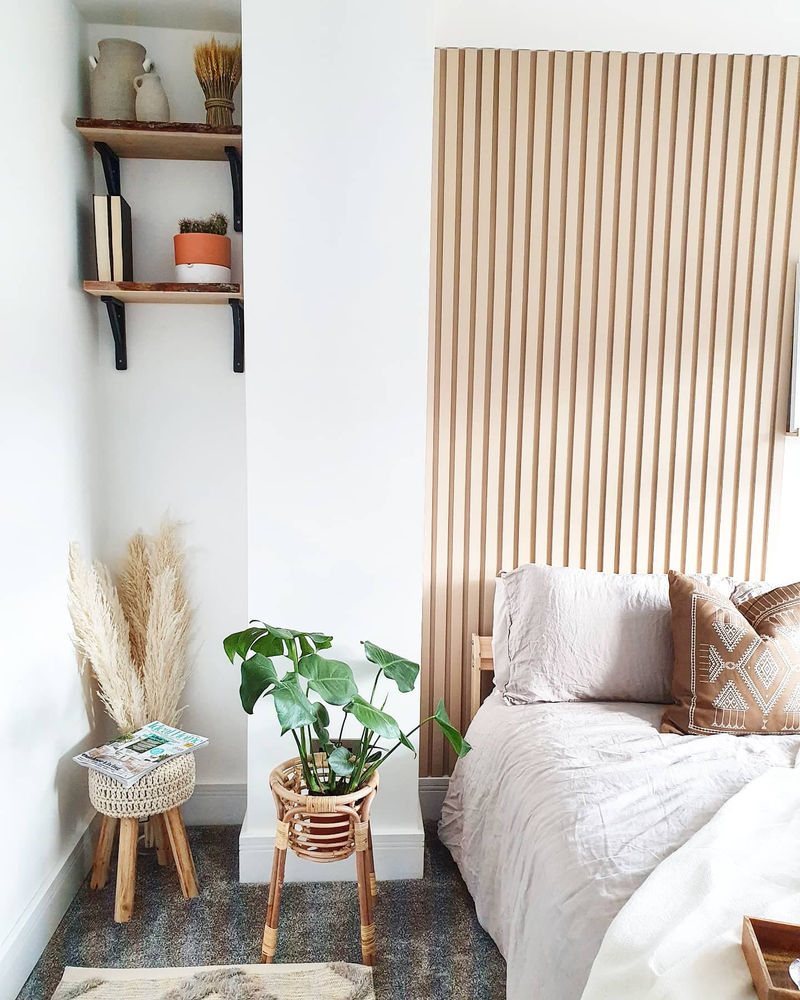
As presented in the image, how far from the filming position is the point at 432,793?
8.77ft

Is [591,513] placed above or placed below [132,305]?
below

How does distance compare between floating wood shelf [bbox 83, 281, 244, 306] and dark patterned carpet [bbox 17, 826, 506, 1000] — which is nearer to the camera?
dark patterned carpet [bbox 17, 826, 506, 1000]

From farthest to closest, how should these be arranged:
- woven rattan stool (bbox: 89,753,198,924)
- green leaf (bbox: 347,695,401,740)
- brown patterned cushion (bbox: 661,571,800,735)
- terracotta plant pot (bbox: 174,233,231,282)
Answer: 1. terracotta plant pot (bbox: 174,233,231,282)
2. woven rattan stool (bbox: 89,753,198,924)
3. brown patterned cushion (bbox: 661,571,800,735)
4. green leaf (bbox: 347,695,401,740)

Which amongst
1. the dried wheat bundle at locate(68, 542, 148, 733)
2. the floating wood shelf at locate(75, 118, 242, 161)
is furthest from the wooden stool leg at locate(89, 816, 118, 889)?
the floating wood shelf at locate(75, 118, 242, 161)

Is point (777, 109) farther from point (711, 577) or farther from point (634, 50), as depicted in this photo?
point (711, 577)

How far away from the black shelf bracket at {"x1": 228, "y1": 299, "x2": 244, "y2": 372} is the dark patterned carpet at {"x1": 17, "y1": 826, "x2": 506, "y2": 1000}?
5.17 ft

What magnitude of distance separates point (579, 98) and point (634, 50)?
22cm

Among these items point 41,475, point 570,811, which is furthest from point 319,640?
point 41,475

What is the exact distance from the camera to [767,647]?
6.72 ft

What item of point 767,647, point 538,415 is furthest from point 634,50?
point 767,647

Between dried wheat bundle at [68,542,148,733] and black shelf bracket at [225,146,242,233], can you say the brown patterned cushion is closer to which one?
dried wheat bundle at [68,542,148,733]

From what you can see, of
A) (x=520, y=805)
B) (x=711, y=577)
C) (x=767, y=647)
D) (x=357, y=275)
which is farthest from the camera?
(x=711, y=577)

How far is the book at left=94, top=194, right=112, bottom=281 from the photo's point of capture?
7.52ft

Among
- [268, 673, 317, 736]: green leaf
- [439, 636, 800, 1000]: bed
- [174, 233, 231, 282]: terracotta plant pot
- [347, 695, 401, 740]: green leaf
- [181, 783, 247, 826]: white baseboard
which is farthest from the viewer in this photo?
[181, 783, 247, 826]: white baseboard
